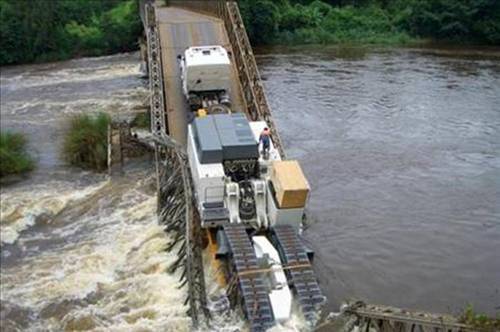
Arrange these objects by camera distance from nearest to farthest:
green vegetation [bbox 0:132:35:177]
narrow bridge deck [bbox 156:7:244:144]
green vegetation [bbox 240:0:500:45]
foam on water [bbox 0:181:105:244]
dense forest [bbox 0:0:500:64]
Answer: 1. foam on water [bbox 0:181:105:244]
2. green vegetation [bbox 0:132:35:177]
3. narrow bridge deck [bbox 156:7:244:144]
4. dense forest [bbox 0:0:500:64]
5. green vegetation [bbox 240:0:500:45]

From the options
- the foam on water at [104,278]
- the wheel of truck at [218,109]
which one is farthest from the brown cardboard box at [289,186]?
the wheel of truck at [218,109]

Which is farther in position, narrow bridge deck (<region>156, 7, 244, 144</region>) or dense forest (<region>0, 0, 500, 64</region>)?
dense forest (<region>0, 0, 500, 64</region>)

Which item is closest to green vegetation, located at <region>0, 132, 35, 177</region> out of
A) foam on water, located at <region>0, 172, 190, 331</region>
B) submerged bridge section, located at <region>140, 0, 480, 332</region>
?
foam on water, located at <region>0, 172, 190, 331</region>

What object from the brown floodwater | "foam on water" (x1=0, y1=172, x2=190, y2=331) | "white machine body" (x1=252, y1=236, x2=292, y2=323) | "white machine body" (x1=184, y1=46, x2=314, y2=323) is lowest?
"foam on water" (x1=0, y1=172, x2=190, y2=331)

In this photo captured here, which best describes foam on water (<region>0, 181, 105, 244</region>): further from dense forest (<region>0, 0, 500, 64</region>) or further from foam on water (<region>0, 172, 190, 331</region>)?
dense forest (<region>0, 0, 500, 64</region>)

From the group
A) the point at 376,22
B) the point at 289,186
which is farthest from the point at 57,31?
the point at 289,186

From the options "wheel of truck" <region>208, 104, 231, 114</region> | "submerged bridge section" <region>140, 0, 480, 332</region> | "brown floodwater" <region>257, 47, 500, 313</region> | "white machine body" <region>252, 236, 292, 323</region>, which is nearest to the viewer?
"submerged bridge section" <region>140, 0, 480, 332</region>

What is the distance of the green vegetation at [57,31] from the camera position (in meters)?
51.9

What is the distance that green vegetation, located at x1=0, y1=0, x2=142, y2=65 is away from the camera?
51875 millimetres

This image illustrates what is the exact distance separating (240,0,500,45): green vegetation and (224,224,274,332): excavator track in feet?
119

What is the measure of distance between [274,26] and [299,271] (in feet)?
128

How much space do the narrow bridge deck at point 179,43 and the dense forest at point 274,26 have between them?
15.7 metres

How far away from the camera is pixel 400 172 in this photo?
2653 centimetres

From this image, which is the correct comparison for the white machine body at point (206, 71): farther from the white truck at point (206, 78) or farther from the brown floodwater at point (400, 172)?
the brown floodwater at point (400, 172)
